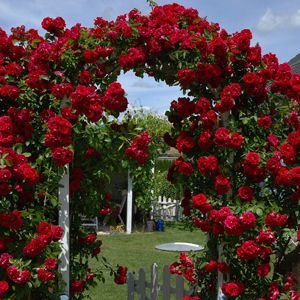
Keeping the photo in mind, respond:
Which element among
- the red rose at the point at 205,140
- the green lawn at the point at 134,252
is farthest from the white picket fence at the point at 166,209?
the red rose at the point at 205,140

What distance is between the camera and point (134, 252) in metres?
9.79

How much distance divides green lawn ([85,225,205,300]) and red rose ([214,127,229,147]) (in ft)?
11.4

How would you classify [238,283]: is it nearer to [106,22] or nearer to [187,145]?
[187,145]

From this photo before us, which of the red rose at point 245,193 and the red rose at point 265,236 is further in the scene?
the red rose at point 245,193

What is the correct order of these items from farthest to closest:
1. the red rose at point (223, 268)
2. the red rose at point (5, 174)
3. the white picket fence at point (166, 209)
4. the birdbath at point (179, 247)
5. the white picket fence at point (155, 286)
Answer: the white picket fence at point (166, 209) → the birdbath at point (179, 247) → the white picket fence at point (155, 286) → the red rose at point (223, 268) → the red rose at point (5, 174)

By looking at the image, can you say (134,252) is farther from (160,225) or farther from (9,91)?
(9,91)

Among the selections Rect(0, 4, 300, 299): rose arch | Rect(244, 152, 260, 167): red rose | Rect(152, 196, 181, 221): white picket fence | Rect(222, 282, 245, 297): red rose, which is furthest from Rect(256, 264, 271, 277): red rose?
Rect(152, 196, 181, 221): white picket fence

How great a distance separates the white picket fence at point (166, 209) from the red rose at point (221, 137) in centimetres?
1065

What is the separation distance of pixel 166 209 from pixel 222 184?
11147 mm

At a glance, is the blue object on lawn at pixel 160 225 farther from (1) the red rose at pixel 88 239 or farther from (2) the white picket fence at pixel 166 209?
(1) the red rose at pixel 88 239

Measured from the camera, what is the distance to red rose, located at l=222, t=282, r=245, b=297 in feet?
11.7

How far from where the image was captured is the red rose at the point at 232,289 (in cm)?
357

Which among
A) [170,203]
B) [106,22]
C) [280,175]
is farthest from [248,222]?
[170,203]

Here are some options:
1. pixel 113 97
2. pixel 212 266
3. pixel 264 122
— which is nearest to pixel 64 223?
pixel 113 97
